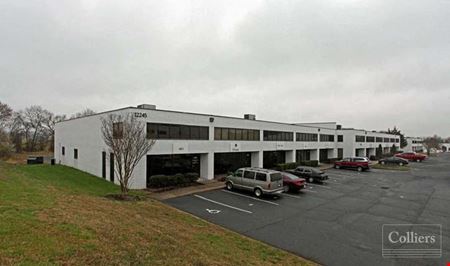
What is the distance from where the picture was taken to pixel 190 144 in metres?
21.2

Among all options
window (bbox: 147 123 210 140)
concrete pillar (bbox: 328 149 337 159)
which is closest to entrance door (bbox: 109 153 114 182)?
window (bbox: 147 123 210 140)

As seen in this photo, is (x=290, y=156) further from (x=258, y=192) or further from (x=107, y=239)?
(x=107, y=239)

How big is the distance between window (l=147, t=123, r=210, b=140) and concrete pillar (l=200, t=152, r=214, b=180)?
5.79 feet

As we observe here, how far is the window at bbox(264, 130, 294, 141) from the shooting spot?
29.8m

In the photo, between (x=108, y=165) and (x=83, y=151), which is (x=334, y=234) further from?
(x=83, y=151)

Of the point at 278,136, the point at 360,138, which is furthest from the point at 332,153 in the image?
the point at 278,136

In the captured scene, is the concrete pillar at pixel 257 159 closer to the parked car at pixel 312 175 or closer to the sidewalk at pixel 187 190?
the parked car at pixel 312 175

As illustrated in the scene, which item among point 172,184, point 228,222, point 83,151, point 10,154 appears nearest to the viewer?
point 228,222

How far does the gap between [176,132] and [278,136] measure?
15.7 metres

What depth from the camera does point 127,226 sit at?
8141 millimetres

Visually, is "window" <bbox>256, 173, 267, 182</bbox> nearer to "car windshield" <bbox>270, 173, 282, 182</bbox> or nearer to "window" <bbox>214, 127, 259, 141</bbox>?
"car windshield" <bbox>270, 173, 282, 182</bbox>

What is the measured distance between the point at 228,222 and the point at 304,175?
43.8ft

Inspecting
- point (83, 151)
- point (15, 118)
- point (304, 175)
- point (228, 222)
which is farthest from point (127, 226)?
point (15, 118)

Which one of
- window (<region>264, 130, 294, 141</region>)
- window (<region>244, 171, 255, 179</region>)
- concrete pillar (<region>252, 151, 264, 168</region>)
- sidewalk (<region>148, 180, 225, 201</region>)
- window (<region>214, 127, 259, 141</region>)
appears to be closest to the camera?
sidewalk (<region>148, 180, 225, 201</region>)
